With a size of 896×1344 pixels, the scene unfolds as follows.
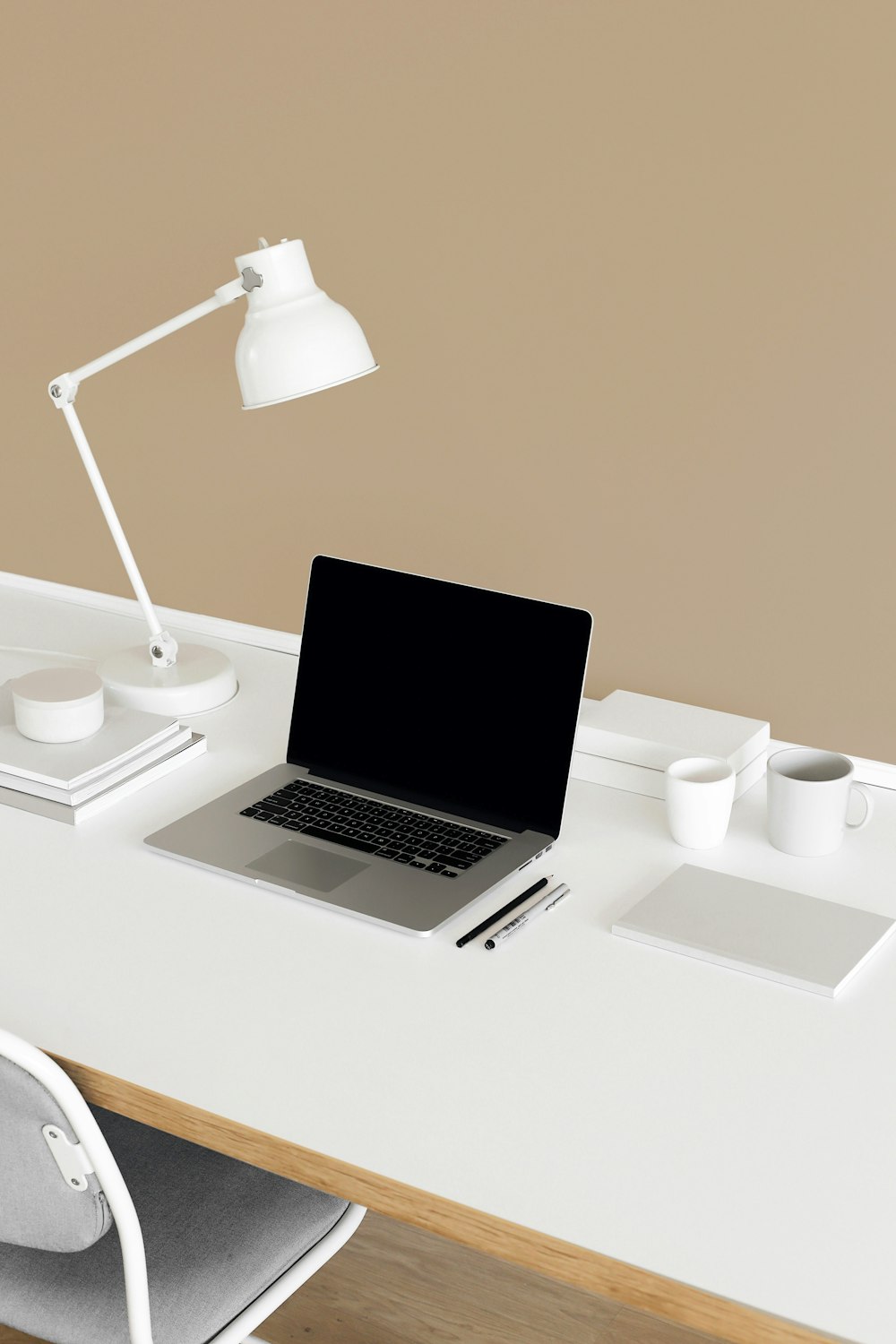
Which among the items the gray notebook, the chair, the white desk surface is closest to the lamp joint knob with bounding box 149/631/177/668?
the white desk surface

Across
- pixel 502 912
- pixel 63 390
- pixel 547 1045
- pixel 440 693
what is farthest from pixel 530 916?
pixel 63 390

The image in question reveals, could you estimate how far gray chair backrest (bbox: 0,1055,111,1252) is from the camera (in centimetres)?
104

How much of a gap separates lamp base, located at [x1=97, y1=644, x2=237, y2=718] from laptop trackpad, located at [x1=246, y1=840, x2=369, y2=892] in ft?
1.28

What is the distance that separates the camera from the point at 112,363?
69.4 inches

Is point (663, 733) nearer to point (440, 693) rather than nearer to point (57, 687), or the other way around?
point (440, 693)

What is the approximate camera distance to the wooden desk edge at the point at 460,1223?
90 centimetres

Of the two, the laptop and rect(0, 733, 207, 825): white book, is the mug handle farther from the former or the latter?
rect(0, 733, 207, 825): white book

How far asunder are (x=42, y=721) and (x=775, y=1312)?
40.6 inches

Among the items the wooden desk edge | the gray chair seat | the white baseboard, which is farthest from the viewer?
the white baseboard

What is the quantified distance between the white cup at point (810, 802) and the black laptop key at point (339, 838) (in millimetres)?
417

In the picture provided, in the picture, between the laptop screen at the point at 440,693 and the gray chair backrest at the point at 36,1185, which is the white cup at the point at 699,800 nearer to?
the laptop screen at the point at 440,693

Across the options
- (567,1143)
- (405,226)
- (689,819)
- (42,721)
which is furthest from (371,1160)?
(405,226)

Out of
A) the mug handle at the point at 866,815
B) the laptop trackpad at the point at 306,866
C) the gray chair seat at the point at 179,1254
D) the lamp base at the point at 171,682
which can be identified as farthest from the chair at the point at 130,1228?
the mug handle at the point at 866,815

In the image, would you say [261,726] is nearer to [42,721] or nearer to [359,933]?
[42,721]
